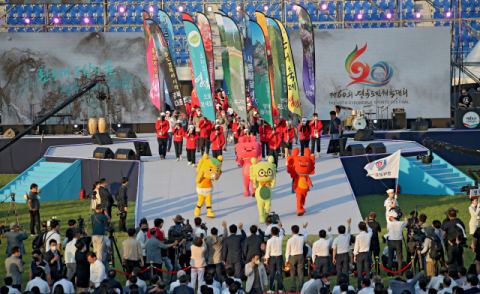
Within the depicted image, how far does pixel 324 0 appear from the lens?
3538 centimetres

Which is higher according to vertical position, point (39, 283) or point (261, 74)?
point (261, 74)

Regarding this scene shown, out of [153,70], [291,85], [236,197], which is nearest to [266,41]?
[291,85]

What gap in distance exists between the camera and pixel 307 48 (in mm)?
21156

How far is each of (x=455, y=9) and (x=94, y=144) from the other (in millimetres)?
22383

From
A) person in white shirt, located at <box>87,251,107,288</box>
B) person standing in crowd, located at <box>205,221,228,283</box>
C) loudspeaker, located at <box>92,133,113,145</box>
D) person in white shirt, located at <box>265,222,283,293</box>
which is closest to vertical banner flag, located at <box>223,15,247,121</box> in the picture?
loudspeaker, located at <box>92,133,113,145</box>

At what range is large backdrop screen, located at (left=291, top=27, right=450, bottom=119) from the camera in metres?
32.8

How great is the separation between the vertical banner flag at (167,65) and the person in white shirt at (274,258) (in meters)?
12.8

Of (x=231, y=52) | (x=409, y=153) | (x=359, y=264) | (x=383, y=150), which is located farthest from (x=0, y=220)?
(x=409, y=153)

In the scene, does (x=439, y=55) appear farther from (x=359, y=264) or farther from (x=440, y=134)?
(x=359, y=264)

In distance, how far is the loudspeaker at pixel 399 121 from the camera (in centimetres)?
3119

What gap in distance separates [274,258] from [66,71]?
24689 mm

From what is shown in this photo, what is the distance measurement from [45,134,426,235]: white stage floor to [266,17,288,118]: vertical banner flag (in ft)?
7.74

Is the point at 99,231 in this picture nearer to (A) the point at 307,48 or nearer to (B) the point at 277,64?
(B) the point at 277,64

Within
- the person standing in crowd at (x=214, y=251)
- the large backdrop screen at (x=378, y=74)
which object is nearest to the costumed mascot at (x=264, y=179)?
the person standing in crowd at (x=214, y=251)
